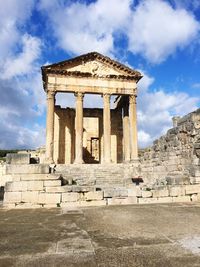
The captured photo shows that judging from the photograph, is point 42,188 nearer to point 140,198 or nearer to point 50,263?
point 140,198

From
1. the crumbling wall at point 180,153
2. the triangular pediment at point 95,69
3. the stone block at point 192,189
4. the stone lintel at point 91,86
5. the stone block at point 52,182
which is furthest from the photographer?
the triangular pediment at point 95,69

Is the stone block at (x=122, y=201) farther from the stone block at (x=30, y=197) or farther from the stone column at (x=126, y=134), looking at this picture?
the stone column at (x=126, y=134)

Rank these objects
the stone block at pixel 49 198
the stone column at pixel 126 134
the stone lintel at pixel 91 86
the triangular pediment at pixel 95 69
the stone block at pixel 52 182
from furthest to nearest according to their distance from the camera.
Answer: the stone column at pixel 126 134 → the triangular pediment at pixel 95 69 → the stone lintel at pixel 91 86 → the stone block at pixel 52 182 → the stone block at pixel 49 198

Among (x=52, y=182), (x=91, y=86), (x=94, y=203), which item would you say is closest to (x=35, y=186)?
(x=52, y=182)

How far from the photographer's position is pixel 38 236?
4.44 m

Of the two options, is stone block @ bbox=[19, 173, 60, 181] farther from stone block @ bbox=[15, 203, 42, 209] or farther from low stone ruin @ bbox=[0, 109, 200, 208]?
stone block @ bbox=[15, 203, 42, 209]

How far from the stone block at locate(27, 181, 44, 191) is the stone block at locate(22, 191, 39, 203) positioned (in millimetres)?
131

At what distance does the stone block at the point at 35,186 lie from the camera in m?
8.62

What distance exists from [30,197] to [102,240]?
497 cm

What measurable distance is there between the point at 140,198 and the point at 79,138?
621 inches

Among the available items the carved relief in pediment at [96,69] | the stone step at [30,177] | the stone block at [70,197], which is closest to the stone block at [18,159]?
the stone step at [30,177]

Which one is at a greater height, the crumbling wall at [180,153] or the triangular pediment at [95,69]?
the triangular pediment at [95,69]

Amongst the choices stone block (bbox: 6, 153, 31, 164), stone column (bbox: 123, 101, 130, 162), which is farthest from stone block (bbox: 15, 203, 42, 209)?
stone column (bbox: 123, 101, 130, 162)

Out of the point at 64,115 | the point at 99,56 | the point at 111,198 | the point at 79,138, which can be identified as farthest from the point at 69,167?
the point at 111,198
